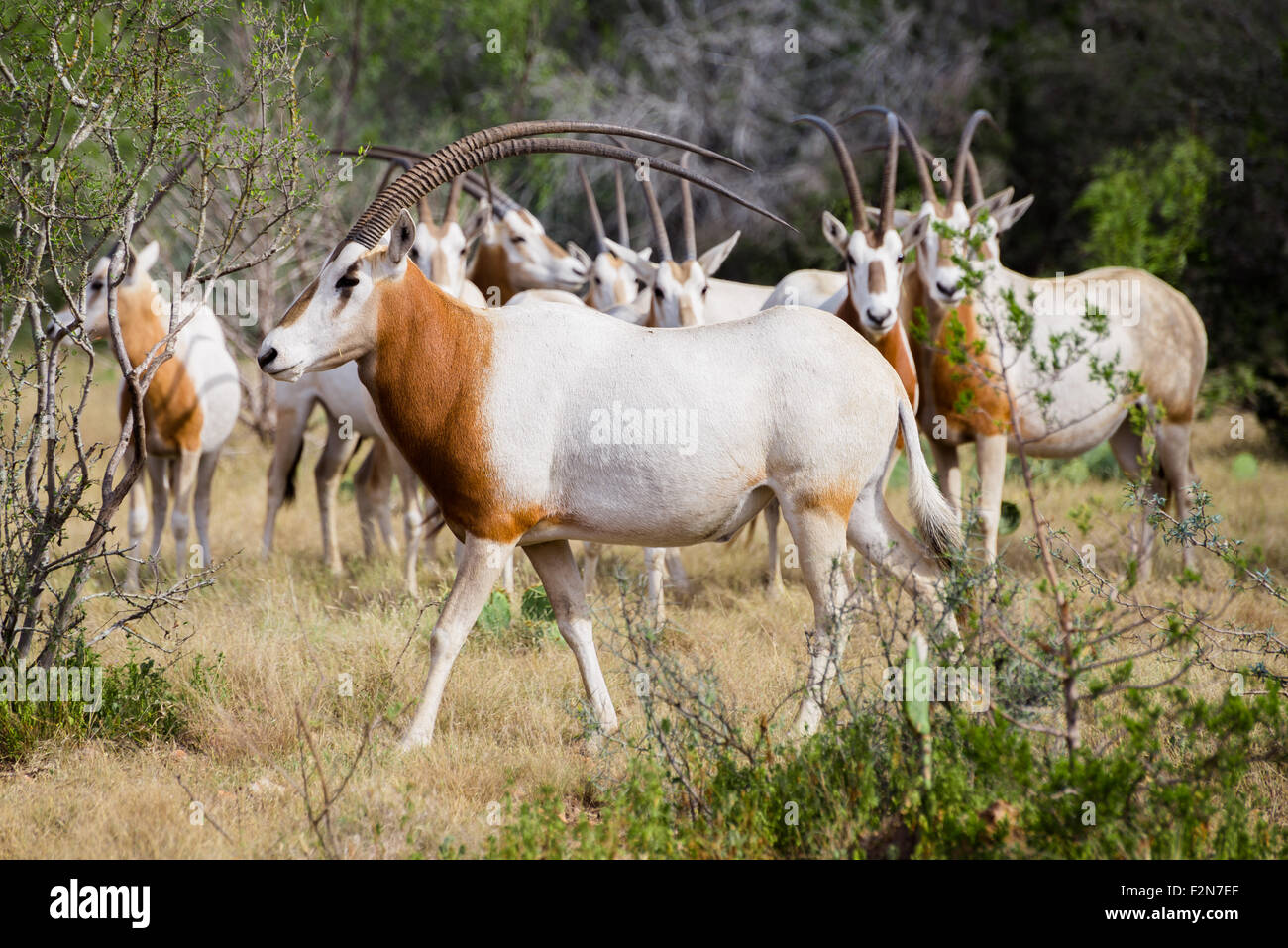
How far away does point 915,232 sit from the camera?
6957 millimetres

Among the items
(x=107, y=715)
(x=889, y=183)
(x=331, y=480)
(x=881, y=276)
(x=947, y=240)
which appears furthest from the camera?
(x=331, y=480)

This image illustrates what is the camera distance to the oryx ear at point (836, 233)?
6.93 metres

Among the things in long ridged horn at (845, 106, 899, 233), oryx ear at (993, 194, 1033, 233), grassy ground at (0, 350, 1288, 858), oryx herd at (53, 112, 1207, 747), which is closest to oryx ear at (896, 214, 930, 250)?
long ridged horn at (845, 106, 899, 233)

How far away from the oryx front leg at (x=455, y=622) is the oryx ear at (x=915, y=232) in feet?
11.3

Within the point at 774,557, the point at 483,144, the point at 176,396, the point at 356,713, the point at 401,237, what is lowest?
the point at 356,713

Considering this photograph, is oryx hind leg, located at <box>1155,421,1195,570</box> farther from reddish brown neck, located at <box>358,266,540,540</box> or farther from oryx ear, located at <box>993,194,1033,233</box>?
reddish brown neck, located at <box>358,266,540,540</box>

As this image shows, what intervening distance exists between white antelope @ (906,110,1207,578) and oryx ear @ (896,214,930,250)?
0.13ft

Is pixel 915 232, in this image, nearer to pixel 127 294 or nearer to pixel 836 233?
pixel 836 233

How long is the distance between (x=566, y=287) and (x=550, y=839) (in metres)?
6.72

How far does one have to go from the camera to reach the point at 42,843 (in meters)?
3.79

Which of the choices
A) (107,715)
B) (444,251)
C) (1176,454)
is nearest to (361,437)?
(444,251)

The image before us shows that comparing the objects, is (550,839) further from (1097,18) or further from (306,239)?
(1097,18)

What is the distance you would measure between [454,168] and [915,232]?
315 centimetres
